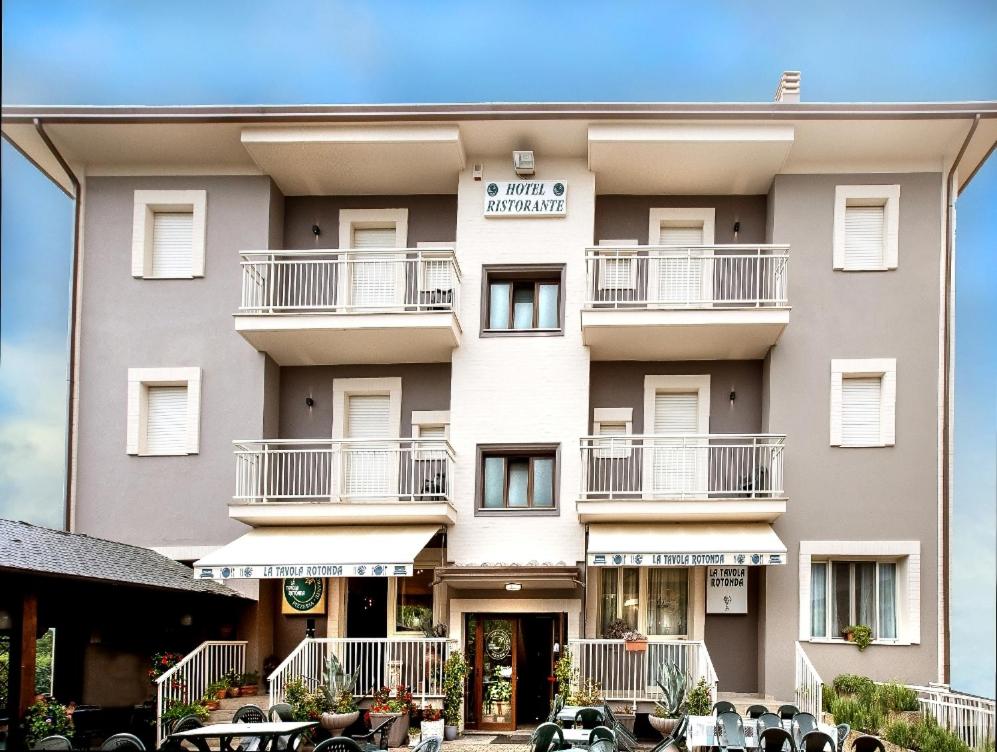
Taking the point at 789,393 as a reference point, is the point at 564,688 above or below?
below

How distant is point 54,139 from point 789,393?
13271mm

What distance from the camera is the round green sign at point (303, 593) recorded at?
1925 cm

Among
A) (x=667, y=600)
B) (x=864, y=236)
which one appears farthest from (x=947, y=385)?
(x=667, y=600)

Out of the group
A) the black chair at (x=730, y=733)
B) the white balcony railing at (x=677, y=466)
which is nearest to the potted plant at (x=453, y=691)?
the white balcony railing at (x=677, y=466)

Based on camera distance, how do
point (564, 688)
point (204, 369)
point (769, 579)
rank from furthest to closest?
point (204, 369) → point (769, 579) → point (564, 688)

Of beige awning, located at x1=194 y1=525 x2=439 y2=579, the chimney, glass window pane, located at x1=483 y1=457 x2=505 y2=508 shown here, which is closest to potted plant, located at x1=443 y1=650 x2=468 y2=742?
beige awning, located at x1=194 y1=525 x2=439 y2=579

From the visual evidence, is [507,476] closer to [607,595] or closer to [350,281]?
[607,595]

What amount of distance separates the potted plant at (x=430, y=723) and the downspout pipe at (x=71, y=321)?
7.08 m

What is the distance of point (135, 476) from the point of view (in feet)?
63.1

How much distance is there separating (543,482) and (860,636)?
5.67 meters

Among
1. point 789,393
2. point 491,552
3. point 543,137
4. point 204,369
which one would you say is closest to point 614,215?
point 543,137

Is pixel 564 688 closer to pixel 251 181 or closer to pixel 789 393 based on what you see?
pixel 789 393

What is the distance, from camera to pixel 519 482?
62.2 feet

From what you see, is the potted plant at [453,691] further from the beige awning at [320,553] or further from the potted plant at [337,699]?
the beige awning at [320,553]
